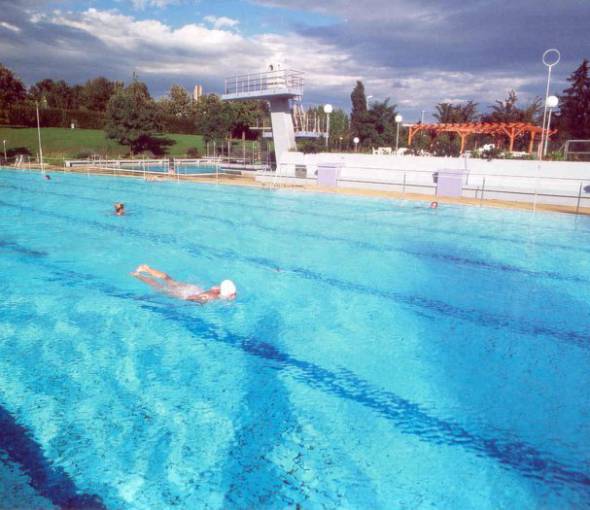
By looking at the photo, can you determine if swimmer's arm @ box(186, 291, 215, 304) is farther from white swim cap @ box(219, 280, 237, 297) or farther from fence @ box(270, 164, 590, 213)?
fence @ box(270, 164, 590, 213)

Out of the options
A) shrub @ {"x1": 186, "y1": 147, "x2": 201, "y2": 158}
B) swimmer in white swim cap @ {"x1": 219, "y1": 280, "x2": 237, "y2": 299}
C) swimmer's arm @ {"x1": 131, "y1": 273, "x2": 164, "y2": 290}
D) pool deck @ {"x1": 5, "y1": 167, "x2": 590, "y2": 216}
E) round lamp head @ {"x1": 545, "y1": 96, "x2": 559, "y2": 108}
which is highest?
round lamp head @ {"x1": 545, "y1": 96, "x2": 559, "y2": 108}

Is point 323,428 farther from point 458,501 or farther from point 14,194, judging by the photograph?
point 14,194

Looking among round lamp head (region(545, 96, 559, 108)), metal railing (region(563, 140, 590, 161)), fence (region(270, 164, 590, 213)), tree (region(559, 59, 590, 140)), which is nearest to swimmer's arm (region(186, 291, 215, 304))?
fence (region(270, 164, 590, 213))

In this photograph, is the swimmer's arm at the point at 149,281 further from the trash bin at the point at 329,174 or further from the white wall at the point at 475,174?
the trash bin at the point at 329,174

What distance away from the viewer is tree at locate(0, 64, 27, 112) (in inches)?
1479

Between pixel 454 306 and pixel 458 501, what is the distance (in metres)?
4.85

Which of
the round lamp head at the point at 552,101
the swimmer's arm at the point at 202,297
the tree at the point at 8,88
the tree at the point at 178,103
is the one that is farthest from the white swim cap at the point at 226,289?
the tree at the point at 178,103

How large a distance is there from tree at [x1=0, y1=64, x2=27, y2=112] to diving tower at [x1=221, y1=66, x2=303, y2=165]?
2122cm

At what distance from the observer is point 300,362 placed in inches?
232

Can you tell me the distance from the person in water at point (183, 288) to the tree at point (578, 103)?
33.5 metres

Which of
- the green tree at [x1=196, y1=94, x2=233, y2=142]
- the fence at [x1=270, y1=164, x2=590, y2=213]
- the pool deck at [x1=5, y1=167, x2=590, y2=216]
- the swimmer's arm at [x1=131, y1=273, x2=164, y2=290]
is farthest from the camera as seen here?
the green tree at [x1=196, y1=94, x2=233, y2=142]

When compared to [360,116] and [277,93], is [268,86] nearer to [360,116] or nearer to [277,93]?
[277,93]

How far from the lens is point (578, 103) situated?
111ft

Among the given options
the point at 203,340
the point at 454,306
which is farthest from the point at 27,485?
the point at 454,306
